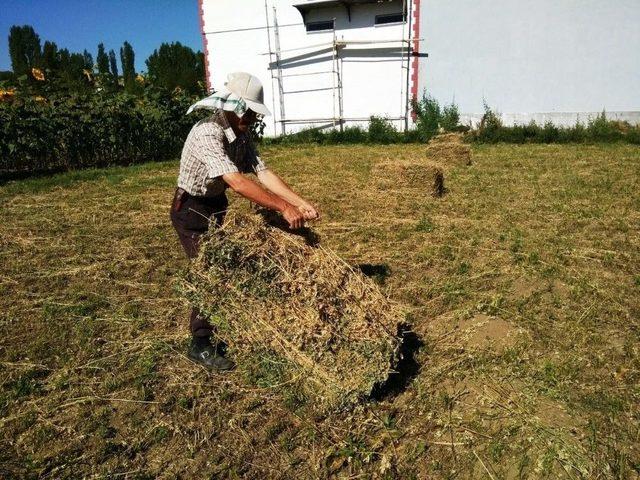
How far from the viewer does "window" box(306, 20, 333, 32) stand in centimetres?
2082

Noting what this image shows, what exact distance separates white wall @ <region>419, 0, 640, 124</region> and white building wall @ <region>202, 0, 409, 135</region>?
1450mm

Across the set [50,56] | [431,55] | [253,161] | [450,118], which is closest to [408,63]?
[431,55]

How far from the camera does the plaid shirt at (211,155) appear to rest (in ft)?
10.5

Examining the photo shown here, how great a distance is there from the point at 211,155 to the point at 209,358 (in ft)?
5.14

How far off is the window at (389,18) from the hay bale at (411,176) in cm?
1293

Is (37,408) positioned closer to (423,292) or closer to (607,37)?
(423,292)

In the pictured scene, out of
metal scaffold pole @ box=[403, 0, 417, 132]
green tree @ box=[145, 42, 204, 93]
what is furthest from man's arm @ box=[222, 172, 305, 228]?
green tree @ box=[145, 42, 204, 93]

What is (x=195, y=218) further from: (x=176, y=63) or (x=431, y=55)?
(x=176, y=63)

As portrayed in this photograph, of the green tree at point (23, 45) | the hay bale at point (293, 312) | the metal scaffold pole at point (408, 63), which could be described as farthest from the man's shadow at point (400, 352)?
the green tree at point (23, 45)

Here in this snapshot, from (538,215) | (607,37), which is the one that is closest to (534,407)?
(538,215)

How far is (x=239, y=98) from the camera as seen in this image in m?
3.24

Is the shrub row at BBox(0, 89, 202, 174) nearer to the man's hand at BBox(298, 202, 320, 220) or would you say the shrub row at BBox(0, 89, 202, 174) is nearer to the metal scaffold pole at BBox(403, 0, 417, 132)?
the metal scaffold pole at BBox(403, 0, 417, 132)

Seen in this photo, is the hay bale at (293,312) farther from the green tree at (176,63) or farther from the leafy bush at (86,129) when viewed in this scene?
the green tree at (176,63)

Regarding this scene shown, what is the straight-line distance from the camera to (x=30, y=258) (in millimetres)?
6051
